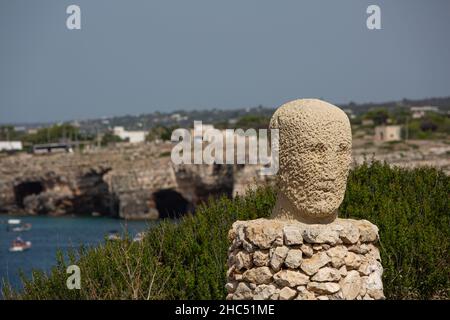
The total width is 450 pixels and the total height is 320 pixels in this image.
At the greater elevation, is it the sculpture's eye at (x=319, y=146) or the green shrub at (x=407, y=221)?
the sculpture's eye at (x=319, y=146)

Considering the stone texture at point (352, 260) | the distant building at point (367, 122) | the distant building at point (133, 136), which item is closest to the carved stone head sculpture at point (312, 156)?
the stone texture at point (352, 260)

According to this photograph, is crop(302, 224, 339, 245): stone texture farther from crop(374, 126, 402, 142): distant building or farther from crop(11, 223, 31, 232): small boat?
crop(374, 126, 402, 142): distant building

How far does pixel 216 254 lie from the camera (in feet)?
38.8

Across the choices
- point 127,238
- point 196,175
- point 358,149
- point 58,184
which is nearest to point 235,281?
point 127,238

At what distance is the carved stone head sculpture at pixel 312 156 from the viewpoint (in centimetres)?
834

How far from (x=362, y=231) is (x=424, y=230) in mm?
4466

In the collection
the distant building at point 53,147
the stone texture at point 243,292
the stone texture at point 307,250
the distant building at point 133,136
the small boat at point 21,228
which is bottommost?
the distant building at point 133,136

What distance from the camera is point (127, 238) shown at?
1233cm

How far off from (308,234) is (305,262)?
0.25 m

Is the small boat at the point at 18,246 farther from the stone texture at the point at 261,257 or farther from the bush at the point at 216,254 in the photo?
the stone texture at the point at 261,257

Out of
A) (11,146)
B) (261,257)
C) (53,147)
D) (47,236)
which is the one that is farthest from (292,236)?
(11,146)

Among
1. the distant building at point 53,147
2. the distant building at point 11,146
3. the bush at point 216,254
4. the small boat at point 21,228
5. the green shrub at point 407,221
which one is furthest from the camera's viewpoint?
the distant building at point 11,146

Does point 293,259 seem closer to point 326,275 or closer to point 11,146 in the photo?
point 326,275
